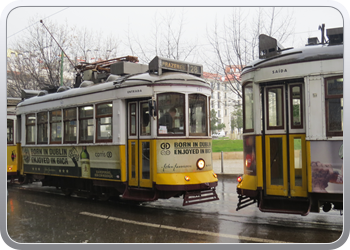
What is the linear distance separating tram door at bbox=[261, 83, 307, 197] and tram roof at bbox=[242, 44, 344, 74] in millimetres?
426

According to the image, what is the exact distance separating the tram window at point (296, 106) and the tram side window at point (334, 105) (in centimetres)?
50

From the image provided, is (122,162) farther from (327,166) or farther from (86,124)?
(327,166)

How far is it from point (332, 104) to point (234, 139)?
953 inches

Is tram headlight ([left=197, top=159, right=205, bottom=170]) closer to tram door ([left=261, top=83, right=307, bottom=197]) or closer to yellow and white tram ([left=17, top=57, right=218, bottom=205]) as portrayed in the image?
yellow and white tram ([left=17, top=57, right=218, bottom=205])

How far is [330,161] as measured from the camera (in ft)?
18.6

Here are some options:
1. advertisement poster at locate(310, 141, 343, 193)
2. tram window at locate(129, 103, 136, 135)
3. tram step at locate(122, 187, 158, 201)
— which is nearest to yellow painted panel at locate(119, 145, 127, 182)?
tram step at locate(122, 187, 158, 201)

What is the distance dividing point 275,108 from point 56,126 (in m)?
6.88

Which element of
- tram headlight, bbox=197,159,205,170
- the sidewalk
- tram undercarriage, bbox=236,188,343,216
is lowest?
the sidewalk

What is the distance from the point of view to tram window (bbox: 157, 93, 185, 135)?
8.01 m

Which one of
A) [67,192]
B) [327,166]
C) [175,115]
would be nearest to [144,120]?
[175,115]

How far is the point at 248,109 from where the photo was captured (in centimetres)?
691

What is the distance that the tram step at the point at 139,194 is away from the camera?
8.03 meters

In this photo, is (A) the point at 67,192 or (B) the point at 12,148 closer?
(A) the point at 67,192

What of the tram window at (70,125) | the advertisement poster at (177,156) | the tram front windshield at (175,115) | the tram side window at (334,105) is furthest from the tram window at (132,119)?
the tram side window at (334,105)
